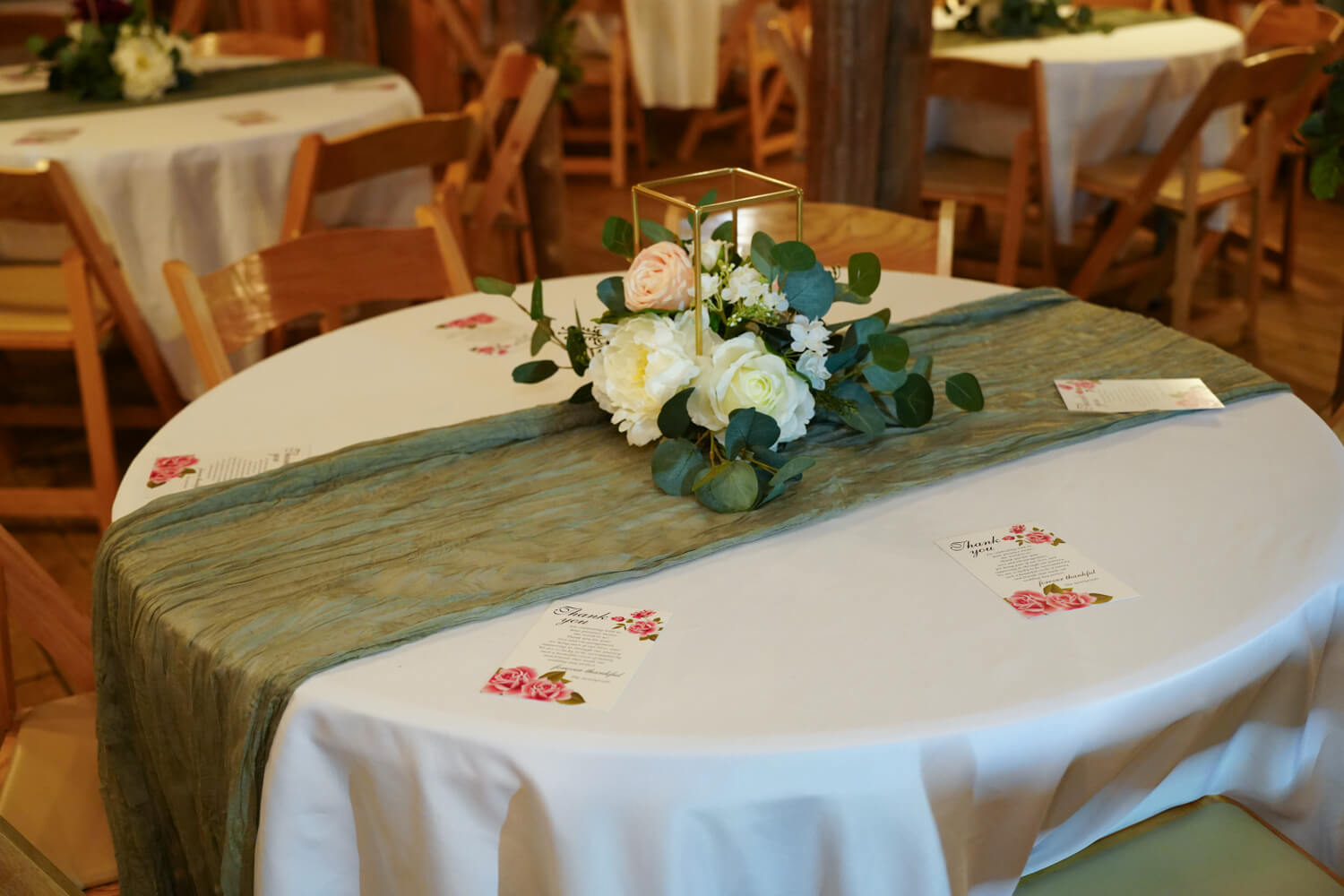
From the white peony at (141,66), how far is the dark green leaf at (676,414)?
2.59 meters

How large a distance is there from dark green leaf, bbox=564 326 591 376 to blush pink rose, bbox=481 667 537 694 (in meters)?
0.44

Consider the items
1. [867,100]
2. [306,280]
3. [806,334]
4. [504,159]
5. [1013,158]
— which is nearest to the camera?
[806,334]

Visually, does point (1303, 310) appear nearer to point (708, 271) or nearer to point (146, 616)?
point (708, 271)

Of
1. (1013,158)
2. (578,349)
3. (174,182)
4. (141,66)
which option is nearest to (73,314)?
(174,182)

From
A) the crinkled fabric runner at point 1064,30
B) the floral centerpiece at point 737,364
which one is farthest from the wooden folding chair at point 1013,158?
the floral centerpiece at point 737,364

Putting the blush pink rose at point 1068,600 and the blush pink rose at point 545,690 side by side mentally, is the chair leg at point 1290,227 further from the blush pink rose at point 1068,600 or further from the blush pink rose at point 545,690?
the blush pink rose at point 545,690

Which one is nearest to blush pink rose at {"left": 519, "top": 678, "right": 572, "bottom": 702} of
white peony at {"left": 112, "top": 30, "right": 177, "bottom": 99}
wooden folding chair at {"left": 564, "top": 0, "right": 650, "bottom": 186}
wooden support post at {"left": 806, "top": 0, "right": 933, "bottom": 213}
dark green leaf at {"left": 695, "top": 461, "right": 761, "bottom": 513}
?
dark green leaf at {"left": 695, "top": 461, "right": 761, "bottom": 513}

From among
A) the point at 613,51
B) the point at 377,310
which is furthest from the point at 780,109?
the point at 377,310

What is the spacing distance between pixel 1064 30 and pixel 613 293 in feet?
10.0

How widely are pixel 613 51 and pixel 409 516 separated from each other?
4.57 metres

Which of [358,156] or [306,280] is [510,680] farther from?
[358,156]

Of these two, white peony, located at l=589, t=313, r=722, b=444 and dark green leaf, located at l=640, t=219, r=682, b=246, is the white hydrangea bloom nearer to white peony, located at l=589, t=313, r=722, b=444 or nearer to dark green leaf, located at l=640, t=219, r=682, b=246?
white peony, located at l=589, t=313, r=722, b=444

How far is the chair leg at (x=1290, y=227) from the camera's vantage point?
3.91 m

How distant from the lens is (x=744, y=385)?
114 centimetres
